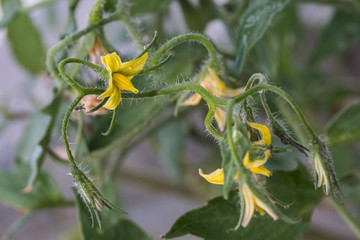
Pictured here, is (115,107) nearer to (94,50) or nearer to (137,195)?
(94,50)

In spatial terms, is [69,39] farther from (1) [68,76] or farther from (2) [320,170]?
(2) [320,170]

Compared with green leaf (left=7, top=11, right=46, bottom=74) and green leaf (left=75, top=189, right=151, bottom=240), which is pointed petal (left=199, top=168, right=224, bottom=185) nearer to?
green leaf (left=75, top=189, right=151, bottom=240)

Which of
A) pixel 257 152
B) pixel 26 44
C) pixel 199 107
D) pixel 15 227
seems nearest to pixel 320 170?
pixel 257 152

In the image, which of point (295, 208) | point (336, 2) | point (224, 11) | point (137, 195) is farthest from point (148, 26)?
point (137, 195)

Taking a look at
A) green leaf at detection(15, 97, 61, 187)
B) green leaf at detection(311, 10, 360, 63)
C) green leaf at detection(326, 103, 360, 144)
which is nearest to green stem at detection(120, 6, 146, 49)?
green leaf at detection(15, 97, 61, 187)

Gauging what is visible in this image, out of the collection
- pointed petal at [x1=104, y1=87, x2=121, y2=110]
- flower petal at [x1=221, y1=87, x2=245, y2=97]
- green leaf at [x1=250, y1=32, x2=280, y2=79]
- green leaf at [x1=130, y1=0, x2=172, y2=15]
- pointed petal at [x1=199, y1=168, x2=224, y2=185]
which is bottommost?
green leaf at [x1=250, y1=32, x2=280, y2=79]
